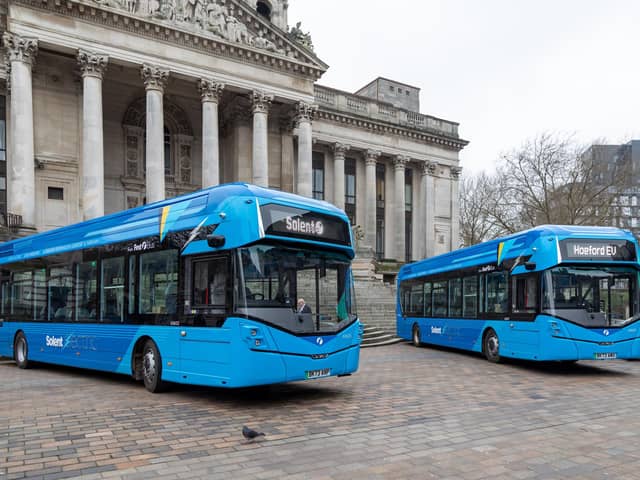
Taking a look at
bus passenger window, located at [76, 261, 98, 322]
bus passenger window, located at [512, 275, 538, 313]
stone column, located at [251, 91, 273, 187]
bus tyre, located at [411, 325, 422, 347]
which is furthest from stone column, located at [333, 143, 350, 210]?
bus passenger window, located at [76, 261, 98, 322]

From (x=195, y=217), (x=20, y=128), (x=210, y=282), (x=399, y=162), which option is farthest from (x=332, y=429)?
(x=399, y=162)

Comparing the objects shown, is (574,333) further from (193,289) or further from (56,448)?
(56,448)

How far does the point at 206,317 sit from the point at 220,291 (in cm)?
52

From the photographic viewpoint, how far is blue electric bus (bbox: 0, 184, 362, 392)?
823 cm

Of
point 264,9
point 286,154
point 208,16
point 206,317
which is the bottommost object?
point 206,317

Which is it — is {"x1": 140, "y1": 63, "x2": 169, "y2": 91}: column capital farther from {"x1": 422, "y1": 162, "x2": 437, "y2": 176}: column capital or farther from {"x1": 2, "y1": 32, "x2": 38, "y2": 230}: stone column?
{"x1": 422, "y1": 162, "x2": 437, "y2": 176}: column capital

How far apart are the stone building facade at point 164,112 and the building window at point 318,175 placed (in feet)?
0.32

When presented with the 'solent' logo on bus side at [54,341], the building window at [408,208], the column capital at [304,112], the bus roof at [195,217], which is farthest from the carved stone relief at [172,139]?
the bus roof at [195,217]

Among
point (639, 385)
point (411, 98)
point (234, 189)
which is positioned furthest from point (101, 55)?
point (411, 98)

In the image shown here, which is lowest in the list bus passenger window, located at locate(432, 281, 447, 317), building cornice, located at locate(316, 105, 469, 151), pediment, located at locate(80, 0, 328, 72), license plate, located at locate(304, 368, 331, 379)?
license plate, located at locate(304, 368, 331, 379)

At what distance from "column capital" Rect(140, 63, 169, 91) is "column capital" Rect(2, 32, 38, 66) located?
192 inches

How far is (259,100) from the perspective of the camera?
31.3m

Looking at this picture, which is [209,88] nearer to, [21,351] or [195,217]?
[21,351]

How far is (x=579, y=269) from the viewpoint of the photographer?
39.4 feet
